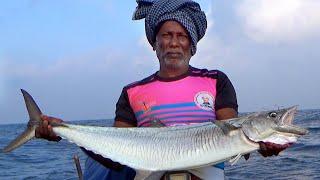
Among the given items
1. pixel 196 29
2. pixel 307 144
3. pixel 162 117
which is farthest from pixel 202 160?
pixel 307 144

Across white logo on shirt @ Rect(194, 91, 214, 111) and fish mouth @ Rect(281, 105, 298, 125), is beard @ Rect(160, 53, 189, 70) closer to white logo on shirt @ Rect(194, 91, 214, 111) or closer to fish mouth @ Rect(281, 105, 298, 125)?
white logo on shirt @ Rect(194, 91, 214, 111)

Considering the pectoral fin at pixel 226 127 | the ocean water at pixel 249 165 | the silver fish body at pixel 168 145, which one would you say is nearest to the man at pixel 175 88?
the silver fish body at pixel 168 145

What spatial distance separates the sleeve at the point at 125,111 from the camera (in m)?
5.68

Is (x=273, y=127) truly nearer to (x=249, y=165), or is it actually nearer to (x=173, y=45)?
(x=173, y=45)

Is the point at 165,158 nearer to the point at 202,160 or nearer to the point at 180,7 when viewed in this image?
the point at 202,160

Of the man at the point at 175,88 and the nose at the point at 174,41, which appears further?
the nose at the point at 174,41

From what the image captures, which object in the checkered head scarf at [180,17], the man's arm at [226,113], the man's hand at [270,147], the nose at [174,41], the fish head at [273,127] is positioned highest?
the checkered head scarf at [180,17]

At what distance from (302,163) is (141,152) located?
42.7 feet

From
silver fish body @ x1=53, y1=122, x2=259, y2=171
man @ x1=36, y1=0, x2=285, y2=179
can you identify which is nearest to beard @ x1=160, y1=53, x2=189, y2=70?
man @ x1=36, y1=0, x2=285, y2=179

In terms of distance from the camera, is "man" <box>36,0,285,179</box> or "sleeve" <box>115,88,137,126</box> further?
"sleeve" <box>115,88,137,126</box>

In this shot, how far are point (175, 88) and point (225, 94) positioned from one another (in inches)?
20.2

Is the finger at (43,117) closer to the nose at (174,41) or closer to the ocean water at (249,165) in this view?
Result: the nose at (174,41)

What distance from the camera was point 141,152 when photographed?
16.3 ft

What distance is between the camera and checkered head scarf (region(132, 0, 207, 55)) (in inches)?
217
